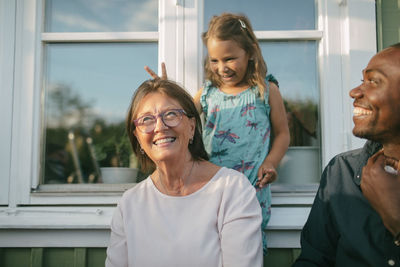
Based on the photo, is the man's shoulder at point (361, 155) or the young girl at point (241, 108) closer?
the man's shoulder at point (361, 155)

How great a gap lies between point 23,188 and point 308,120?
1711 millimetres

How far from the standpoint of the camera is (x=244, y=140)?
1.98 m

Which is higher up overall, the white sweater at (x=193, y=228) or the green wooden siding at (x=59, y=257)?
the white sweater at (x=193, y=228)

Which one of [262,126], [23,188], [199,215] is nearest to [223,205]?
[199,215]

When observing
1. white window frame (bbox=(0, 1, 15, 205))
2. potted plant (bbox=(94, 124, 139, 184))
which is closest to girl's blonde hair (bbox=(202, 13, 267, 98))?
potted plant (bbox=(94, 124, 139, 184))

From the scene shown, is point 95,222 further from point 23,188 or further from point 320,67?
point 320,67

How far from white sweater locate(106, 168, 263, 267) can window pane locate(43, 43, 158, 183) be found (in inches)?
28.0

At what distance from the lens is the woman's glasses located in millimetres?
1686

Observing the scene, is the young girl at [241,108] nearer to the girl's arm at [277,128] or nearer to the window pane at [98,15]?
the girl's arm at [277,128]

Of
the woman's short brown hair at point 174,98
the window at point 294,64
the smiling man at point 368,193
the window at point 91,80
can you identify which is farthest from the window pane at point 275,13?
the smiling man at point 368,193

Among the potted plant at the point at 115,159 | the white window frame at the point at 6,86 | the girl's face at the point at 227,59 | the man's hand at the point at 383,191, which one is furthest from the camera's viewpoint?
the potted plant at the point at 115,159

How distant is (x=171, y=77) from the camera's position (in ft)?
7.28

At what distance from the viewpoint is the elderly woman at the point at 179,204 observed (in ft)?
5.05

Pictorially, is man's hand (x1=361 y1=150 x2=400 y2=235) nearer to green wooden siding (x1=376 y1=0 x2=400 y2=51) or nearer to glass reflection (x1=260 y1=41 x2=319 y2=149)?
glass reflection (x1=260 y1=41 x2=319 y2=149)
